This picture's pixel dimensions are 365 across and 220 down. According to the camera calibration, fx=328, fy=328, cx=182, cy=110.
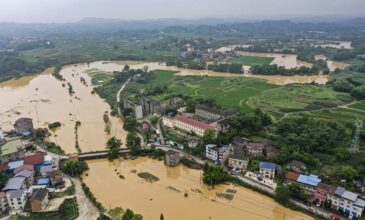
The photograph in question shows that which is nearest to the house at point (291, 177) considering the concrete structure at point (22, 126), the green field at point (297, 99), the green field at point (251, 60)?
the green field at point (297, 99)

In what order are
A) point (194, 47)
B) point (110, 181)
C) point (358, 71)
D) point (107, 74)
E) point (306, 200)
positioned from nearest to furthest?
point (306, 200)
point (110, 181)
point (358, 71)
point (107, 74)
point (194, 47)

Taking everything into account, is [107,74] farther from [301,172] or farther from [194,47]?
[301,172]

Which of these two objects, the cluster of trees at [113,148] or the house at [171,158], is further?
the cluster of trees at [113,148]

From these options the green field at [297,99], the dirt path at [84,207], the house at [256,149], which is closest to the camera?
the dirt path at [84,207]

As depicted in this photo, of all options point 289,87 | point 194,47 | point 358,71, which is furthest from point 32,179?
point 194,47

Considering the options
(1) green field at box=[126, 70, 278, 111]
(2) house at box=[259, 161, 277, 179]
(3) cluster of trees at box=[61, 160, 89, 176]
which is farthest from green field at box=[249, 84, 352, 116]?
(3) cluster of trees at box=[61, 160, 89, 176]

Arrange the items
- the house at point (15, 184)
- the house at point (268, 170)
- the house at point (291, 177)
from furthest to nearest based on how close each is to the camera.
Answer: the house at point (268, 170)
the house at point (291, 177)
the house at point (15, 184)

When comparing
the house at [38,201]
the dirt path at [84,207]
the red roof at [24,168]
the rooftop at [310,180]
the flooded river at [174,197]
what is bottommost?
the flooded river at [174,197]

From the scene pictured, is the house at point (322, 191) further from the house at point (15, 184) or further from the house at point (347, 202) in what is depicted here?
the house at point (15, 184)
